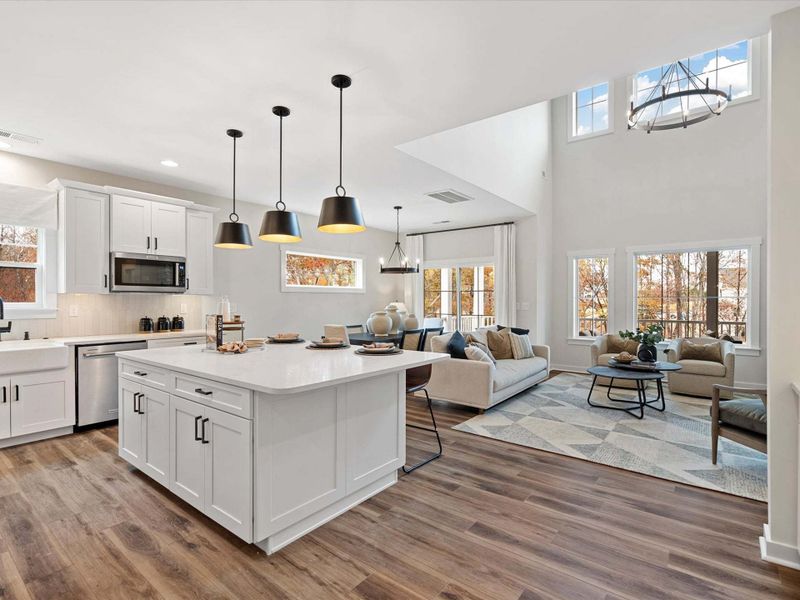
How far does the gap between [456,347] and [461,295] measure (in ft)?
11.3

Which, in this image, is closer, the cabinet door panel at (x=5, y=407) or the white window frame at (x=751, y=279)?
the cabinet door panel at (x=5, y=407)

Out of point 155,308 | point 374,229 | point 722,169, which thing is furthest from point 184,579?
point 722,169

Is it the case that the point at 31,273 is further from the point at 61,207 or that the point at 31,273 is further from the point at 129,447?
the point at 129,447

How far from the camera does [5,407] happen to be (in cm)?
354

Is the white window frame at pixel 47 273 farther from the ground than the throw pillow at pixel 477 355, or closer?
farther from the ground

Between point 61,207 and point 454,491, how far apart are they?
181 inches

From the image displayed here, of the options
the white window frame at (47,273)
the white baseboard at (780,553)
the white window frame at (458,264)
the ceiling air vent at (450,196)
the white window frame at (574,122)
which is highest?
the white window frame at (574,122)

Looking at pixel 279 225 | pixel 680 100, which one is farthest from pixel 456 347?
pixel 680 100

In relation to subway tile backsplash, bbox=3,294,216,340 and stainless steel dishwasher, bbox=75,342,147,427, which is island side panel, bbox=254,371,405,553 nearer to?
stainless steel dishwasher, bbox=75,342,147,427

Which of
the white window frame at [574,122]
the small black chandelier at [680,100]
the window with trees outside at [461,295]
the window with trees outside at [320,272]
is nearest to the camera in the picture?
the small black chandelier at [680,100]

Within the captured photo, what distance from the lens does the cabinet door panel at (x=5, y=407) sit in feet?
11.6

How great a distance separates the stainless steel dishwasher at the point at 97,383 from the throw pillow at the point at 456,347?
3436 millimetres

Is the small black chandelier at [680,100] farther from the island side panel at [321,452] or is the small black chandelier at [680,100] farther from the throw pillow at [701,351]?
the island side panel at [321,452]

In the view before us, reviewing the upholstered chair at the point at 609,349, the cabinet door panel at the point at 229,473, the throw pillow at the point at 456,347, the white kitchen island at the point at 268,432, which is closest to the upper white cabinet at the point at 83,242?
→ the white kitchen island at the point at 268,432
